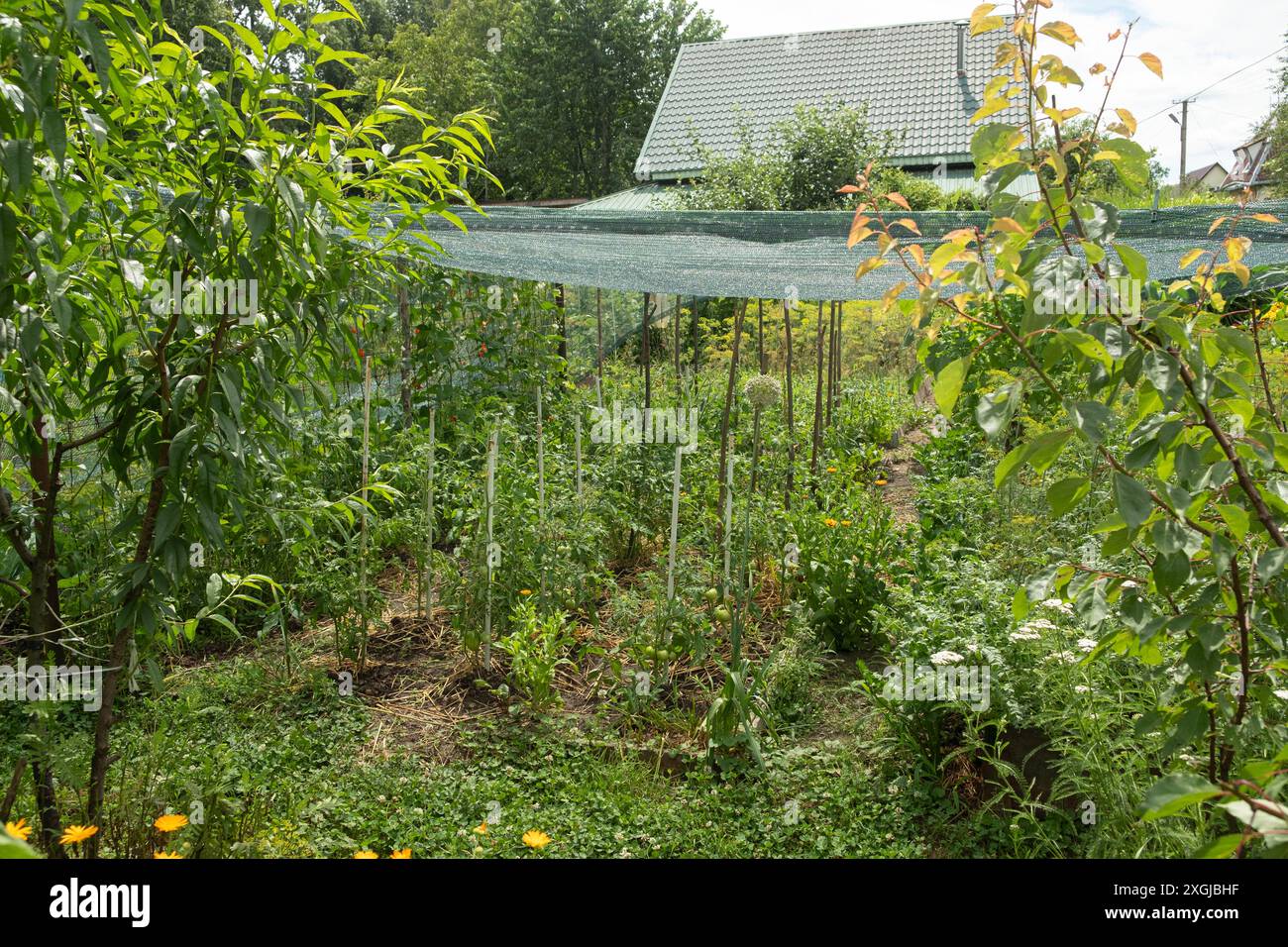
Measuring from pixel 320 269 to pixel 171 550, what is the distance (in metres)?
0.71

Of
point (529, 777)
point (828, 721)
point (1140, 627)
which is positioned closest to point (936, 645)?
point (828, 721)

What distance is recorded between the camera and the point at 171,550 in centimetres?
204

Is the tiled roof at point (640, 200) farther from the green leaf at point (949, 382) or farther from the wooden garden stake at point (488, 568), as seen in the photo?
the green leaf at point (949, 382)

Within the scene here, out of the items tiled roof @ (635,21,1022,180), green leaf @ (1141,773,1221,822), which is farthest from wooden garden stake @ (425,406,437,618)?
tiled roof @ (635,21,1022,180)

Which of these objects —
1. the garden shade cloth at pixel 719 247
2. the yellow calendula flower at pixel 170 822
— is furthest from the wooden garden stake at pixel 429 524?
the yellow calendula flower at pixel 170 822

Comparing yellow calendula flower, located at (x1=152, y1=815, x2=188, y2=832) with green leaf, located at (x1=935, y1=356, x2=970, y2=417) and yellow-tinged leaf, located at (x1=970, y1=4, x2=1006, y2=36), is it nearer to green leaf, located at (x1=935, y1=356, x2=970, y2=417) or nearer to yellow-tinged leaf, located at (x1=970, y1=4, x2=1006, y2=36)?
green leaf, located at (x1=935, y1=356, x2=970, y2=417)

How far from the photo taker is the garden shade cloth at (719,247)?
423cm

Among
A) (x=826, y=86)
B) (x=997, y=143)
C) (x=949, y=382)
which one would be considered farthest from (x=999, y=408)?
(x=826, y=86)

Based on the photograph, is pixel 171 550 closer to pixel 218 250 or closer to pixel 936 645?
pixel 218 250

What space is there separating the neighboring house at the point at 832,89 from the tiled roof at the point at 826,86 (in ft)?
0.06

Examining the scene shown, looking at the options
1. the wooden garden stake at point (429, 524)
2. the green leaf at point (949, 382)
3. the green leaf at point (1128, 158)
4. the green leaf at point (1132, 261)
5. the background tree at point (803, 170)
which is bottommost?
the wooden garden stake at point (429, 524)

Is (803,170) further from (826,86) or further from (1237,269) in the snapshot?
(1237,269)

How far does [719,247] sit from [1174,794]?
3775 millimetres
